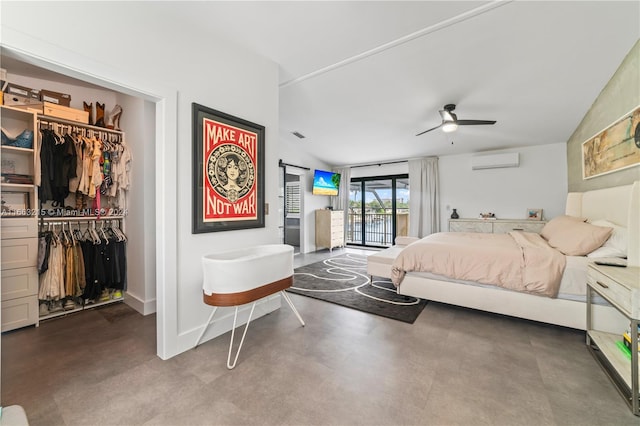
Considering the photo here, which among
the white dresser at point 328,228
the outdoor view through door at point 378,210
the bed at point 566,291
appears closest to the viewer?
the bed at point 566,291

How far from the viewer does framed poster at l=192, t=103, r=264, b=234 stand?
212 cm

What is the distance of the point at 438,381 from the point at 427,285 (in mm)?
1253

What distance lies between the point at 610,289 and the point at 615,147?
6.98ft

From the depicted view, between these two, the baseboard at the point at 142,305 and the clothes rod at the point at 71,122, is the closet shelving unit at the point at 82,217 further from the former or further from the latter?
the baseboard at the point at 142,305

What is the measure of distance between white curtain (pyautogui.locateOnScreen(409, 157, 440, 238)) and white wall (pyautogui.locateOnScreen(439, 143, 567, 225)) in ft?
0.57

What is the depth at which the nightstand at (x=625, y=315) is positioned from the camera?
1333 mm

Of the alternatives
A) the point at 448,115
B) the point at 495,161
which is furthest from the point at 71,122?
the point at 495,161

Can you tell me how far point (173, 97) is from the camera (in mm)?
1966

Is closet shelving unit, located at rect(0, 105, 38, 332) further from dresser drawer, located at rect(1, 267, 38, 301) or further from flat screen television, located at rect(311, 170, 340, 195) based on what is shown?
flat screen television, located at rect(311, 170, 340, 195)

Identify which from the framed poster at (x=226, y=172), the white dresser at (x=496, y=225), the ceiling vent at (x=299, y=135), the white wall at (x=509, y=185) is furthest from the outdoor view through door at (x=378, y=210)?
the framed poster at (x=226, y=172)

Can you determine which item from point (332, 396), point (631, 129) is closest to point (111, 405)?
point (332, 396)

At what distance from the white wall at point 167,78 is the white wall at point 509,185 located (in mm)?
4844

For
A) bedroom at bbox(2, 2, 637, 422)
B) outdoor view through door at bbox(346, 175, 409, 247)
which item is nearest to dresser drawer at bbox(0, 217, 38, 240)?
bedroom at bbox(2, 2, 637, 422)

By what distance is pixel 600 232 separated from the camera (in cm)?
228
